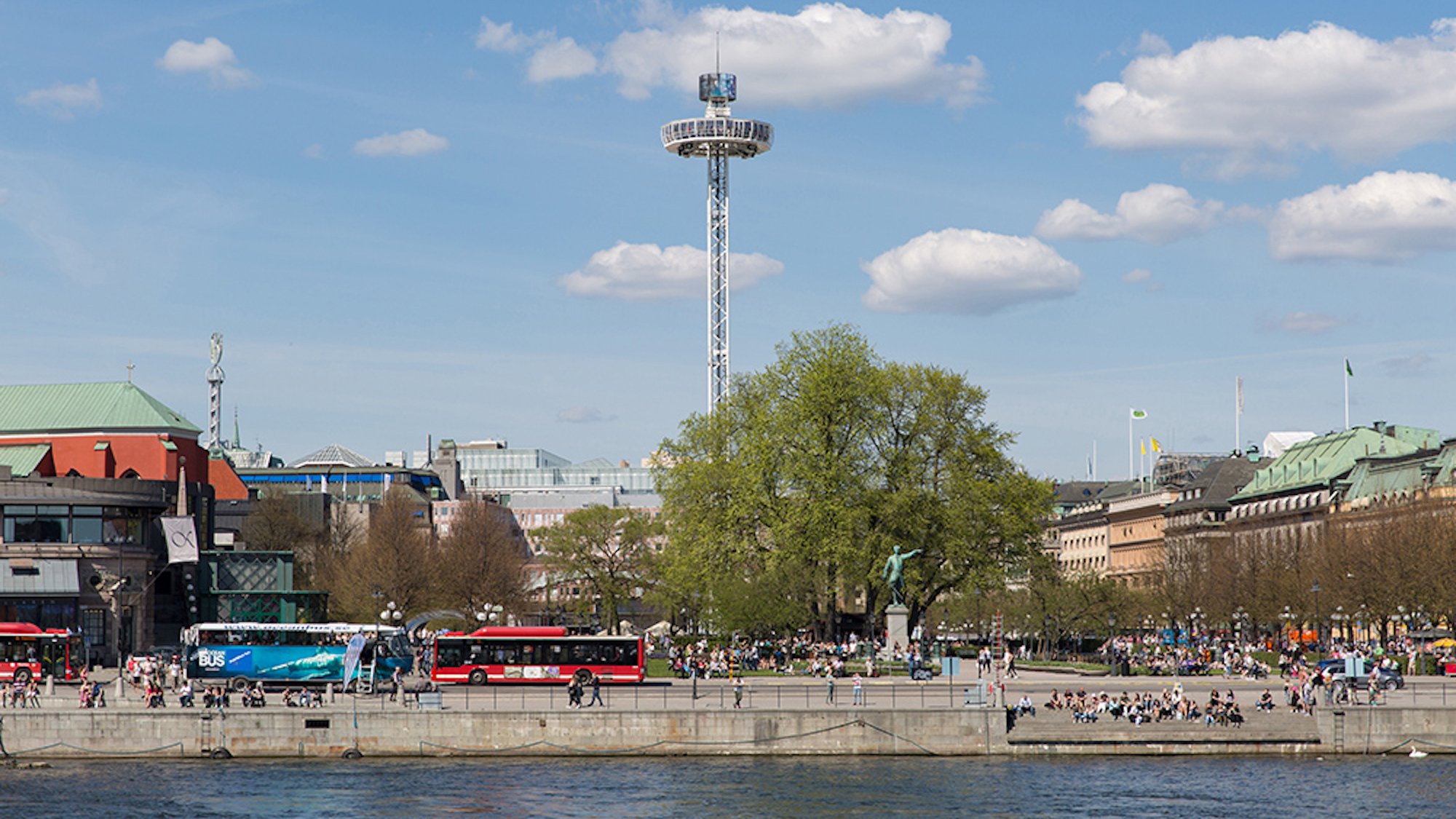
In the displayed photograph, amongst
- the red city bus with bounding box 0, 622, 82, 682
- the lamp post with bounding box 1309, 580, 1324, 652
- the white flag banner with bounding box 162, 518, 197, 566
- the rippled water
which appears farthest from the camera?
the lamp post with bounding box 1309, 580, 1324, 652

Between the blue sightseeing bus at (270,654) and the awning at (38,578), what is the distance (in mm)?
27271

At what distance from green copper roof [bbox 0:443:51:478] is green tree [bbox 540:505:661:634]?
148 ft

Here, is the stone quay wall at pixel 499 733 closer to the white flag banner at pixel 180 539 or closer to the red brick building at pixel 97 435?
the white flag banner at pixel 180 539

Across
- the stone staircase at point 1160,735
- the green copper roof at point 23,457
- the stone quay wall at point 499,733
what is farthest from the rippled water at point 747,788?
the green copper roof at point 23,457

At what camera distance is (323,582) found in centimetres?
14262

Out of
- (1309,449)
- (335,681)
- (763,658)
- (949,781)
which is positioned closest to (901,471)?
(763,658)

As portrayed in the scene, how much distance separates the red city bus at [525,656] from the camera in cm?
8700

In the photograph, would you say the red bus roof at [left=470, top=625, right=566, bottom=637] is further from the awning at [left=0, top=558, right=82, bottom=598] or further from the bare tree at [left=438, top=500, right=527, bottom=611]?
the bare tree at [left=438, top=500, right=527, bottom=611]

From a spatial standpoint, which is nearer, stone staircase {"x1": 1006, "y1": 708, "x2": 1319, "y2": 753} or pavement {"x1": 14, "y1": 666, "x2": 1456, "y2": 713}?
stone staircase {"x1": 1006, "y1": 708, "x2": 1319, "y2": 753}

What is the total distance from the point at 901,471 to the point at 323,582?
174 feet

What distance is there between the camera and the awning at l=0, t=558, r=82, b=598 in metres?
108

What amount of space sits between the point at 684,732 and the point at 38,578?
53561 mm

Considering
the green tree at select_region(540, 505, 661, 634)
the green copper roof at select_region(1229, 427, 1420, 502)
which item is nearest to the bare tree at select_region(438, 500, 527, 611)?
the green tree at select_region(540, 505, 661, 634)

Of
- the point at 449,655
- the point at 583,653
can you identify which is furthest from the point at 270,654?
the point at 583,653
